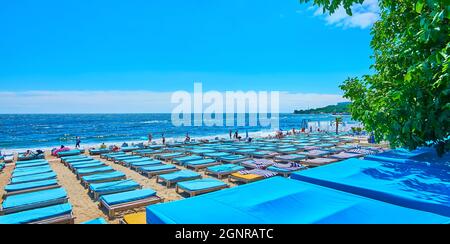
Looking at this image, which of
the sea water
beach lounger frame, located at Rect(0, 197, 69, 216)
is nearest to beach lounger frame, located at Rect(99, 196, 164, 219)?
beach lounger frame, located at Rect(0, 197, 69, 216)

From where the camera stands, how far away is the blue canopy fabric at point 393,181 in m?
4.13

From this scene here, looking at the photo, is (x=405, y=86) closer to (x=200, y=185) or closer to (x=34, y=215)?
(x=200, y=185)

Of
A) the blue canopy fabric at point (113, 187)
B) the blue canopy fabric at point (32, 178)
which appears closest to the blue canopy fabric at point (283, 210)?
the blue canopy fabric at point (113, 187)

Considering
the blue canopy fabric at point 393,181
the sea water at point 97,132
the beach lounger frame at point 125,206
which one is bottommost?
the sea water at point 97,132

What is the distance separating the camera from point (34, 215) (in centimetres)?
698

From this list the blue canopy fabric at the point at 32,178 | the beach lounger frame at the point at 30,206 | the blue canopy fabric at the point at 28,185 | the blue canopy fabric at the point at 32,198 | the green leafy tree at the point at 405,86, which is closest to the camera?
the green leafy tree at the point at 405,86

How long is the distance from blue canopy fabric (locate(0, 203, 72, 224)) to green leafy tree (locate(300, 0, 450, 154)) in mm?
8191

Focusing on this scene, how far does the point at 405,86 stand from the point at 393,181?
2.01 m

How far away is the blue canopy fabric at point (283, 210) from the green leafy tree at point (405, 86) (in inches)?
85.2

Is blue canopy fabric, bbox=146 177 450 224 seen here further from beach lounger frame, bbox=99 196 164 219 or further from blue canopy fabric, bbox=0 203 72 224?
blue canopy fabric, bbox=0 203 72 224

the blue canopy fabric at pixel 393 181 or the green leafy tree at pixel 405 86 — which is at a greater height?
the green leafy tree at pixel 405 86

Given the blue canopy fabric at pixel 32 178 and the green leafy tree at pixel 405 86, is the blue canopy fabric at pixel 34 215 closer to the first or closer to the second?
the blue canopy fabric at pixel 32 178

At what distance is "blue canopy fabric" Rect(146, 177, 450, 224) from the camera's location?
3.42 m
